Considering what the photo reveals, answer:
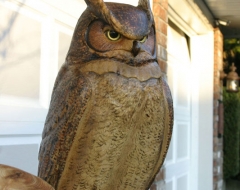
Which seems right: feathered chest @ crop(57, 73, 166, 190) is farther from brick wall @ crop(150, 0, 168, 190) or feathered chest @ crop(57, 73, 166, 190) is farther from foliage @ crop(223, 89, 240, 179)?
foliage @ crop(223, 89, 240, 179)

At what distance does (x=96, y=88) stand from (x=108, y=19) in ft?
0.58

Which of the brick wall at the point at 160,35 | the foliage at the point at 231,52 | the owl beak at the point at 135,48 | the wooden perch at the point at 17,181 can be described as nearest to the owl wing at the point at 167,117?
the owl beak at the point at 135,48

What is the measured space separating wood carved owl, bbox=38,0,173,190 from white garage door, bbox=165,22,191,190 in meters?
3.08

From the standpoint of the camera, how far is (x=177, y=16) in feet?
14.5

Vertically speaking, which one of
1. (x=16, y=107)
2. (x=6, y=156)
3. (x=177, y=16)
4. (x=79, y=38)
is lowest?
(x=6, y=156)

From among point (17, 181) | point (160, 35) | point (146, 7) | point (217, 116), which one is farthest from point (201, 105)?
point (17, 181)

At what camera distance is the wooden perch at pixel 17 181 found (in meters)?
0.62

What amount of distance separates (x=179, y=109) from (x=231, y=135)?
125 inches

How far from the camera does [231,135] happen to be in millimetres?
7598

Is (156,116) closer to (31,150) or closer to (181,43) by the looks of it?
(31,150)

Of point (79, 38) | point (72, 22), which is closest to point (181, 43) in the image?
point (72, 22)

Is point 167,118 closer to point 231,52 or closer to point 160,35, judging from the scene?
point 160,35

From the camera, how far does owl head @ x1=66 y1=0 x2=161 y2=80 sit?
3.77 ft

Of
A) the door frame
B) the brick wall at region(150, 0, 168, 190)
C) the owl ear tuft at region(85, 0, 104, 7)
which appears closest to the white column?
the door frame
